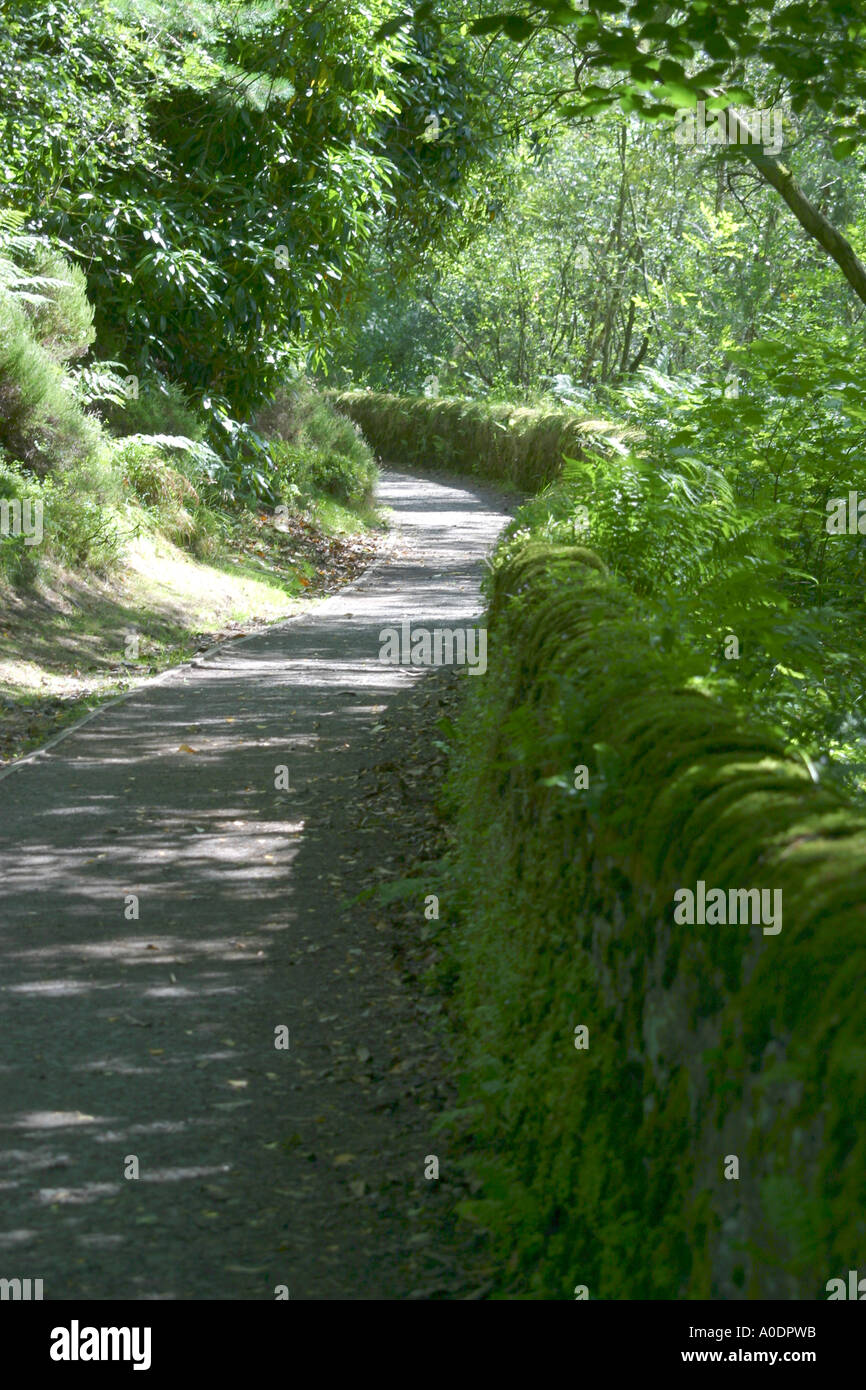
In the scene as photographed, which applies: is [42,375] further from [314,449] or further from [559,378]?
[559,378]

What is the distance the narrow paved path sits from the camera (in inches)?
164

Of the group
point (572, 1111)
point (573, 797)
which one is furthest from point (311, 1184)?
point (573, 797)

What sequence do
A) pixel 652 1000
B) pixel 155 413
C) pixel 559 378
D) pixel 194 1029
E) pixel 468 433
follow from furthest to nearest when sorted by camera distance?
pixel 468 433
pixel 559 378
pixel 155 413
pixel 194 1029
pixel 652 1000

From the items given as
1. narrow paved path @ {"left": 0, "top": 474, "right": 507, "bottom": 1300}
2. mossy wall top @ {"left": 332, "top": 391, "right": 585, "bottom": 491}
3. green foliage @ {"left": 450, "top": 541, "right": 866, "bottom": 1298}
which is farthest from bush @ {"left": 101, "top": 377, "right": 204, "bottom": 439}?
green foliage @ {"left": 450, "top": 541, "right": 866, "bottom": 1298}

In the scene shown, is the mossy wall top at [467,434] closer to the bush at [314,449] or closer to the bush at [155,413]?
the bush at [314,449]

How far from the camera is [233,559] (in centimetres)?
1736

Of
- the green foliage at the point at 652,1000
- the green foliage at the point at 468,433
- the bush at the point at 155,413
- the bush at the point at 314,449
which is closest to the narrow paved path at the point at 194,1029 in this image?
the green foliage at the point at 652,1000

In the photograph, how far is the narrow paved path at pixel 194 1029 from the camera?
13.7ft

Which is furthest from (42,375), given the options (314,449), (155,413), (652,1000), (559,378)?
(559,378)

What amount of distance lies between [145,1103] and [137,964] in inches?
50.7

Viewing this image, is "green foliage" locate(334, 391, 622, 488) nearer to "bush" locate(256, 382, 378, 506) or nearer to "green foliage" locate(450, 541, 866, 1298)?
"bush" locate(256, 382, 378, 506)

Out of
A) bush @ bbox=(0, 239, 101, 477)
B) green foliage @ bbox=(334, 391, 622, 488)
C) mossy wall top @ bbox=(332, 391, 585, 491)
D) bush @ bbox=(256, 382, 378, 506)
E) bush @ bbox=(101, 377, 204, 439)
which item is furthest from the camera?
mossy wall top @ bbox=(332, 391, 585, 491)

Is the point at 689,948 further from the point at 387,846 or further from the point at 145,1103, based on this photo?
the point at 387,846

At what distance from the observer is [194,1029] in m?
5.59
